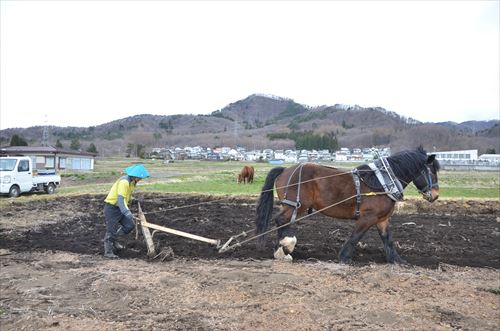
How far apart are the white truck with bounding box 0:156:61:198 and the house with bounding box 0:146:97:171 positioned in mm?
21823

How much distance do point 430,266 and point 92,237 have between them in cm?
672

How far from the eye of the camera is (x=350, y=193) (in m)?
7.53

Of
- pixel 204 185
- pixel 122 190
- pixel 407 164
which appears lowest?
pixel 204 185

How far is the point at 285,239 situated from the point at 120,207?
285 centimetres

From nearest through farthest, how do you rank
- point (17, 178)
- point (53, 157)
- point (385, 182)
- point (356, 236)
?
1. point (356, 236)
2. point (385, 182)
3. point (17, 178)
4. point (53, 157)

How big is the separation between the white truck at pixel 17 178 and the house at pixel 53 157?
2182 cm

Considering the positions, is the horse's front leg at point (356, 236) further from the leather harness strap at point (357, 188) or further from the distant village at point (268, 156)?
the distant village at point (268, 156)

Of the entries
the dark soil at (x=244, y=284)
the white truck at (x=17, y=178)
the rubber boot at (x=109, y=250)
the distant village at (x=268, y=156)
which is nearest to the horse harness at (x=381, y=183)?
the dark soil at (x=244, y=284)

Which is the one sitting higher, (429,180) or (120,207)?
(429,180)

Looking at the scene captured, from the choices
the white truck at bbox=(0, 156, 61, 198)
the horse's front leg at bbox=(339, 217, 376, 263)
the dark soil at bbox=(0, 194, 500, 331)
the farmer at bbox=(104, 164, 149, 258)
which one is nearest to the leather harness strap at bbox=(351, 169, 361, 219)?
the horse's front leg at bbox=(339, 217, 376, 263)

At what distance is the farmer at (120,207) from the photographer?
7.52 metres

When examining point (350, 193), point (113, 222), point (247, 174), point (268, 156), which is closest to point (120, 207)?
point (113, 222)

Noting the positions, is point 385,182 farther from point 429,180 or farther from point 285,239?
point 285,239

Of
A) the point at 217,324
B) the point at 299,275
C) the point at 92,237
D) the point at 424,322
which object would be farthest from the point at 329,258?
the point at 92,237
